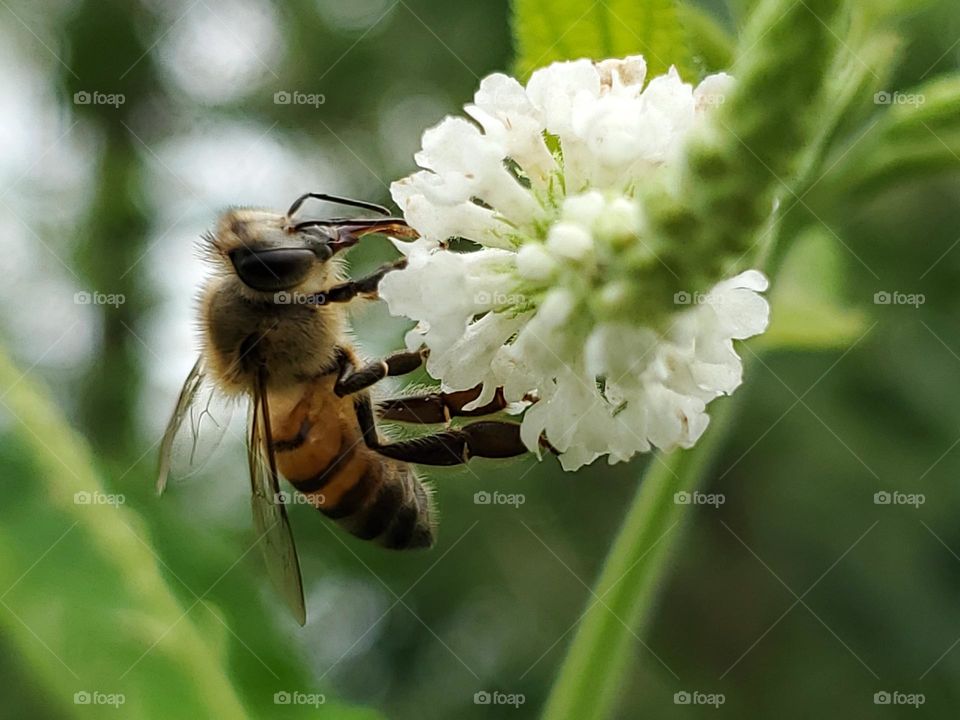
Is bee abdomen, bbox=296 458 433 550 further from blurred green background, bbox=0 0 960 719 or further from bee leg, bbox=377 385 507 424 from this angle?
blurred green background, bbox=0 0 960 719

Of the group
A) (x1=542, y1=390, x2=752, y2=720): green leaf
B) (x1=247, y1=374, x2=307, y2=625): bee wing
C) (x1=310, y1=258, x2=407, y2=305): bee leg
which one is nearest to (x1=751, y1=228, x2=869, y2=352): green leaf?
(x1=542, y1=390, x2=752, y2=720): green leaf

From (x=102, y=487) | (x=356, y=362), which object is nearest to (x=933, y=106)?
(x=356, y=362)

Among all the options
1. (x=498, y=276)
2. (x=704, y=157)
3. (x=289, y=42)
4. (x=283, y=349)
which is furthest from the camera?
(x=289, y=42)

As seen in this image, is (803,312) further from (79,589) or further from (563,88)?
(79,589)

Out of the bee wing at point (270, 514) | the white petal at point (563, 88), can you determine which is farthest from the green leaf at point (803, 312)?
the bee wing at point (270, 514)

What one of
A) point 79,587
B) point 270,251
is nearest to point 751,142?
point 270,251

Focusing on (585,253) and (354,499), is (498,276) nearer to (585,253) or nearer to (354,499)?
(585,253)
